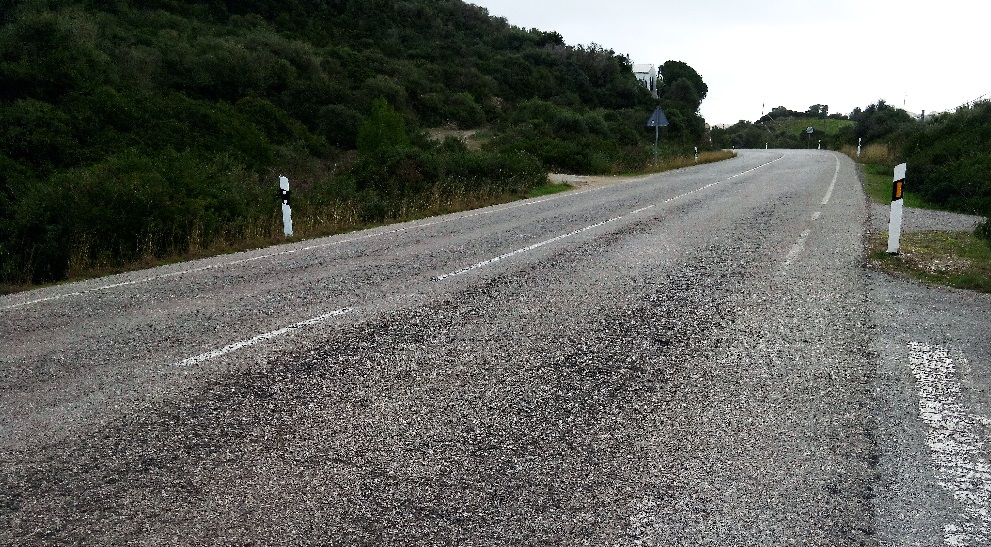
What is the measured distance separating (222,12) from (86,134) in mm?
27568

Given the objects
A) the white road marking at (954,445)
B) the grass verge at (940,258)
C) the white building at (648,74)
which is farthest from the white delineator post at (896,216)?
the white building at (648,74)

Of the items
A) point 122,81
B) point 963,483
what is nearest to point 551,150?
point 122,81

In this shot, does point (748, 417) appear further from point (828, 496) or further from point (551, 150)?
point (551, 150)

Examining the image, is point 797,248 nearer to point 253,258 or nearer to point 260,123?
point 253,258

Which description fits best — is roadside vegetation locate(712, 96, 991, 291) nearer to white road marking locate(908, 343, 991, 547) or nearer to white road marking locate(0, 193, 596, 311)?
white road marking locate(908, 343, 991, 547)

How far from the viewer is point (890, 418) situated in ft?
13.1

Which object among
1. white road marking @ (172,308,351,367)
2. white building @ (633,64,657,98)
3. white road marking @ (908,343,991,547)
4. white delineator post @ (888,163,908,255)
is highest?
white building @ (633,64,657,98)

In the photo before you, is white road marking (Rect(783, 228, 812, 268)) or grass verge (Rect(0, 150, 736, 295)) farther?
grass verge (Rect(0, 150, 736, 295))

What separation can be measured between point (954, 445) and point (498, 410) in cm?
242

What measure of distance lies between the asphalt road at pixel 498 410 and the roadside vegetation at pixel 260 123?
3147mm

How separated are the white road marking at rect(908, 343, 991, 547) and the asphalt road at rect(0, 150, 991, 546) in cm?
2

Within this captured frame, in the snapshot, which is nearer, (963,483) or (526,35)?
(963,483)

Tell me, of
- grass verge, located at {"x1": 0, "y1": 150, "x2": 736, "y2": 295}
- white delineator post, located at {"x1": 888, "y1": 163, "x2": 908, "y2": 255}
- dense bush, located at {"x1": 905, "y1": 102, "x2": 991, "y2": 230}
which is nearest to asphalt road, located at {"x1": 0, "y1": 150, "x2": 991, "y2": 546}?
grass verge, located at {"x1": 0, "y1": 150, "x2": 736, "y2": 295}

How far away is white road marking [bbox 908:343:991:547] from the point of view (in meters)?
2.94
